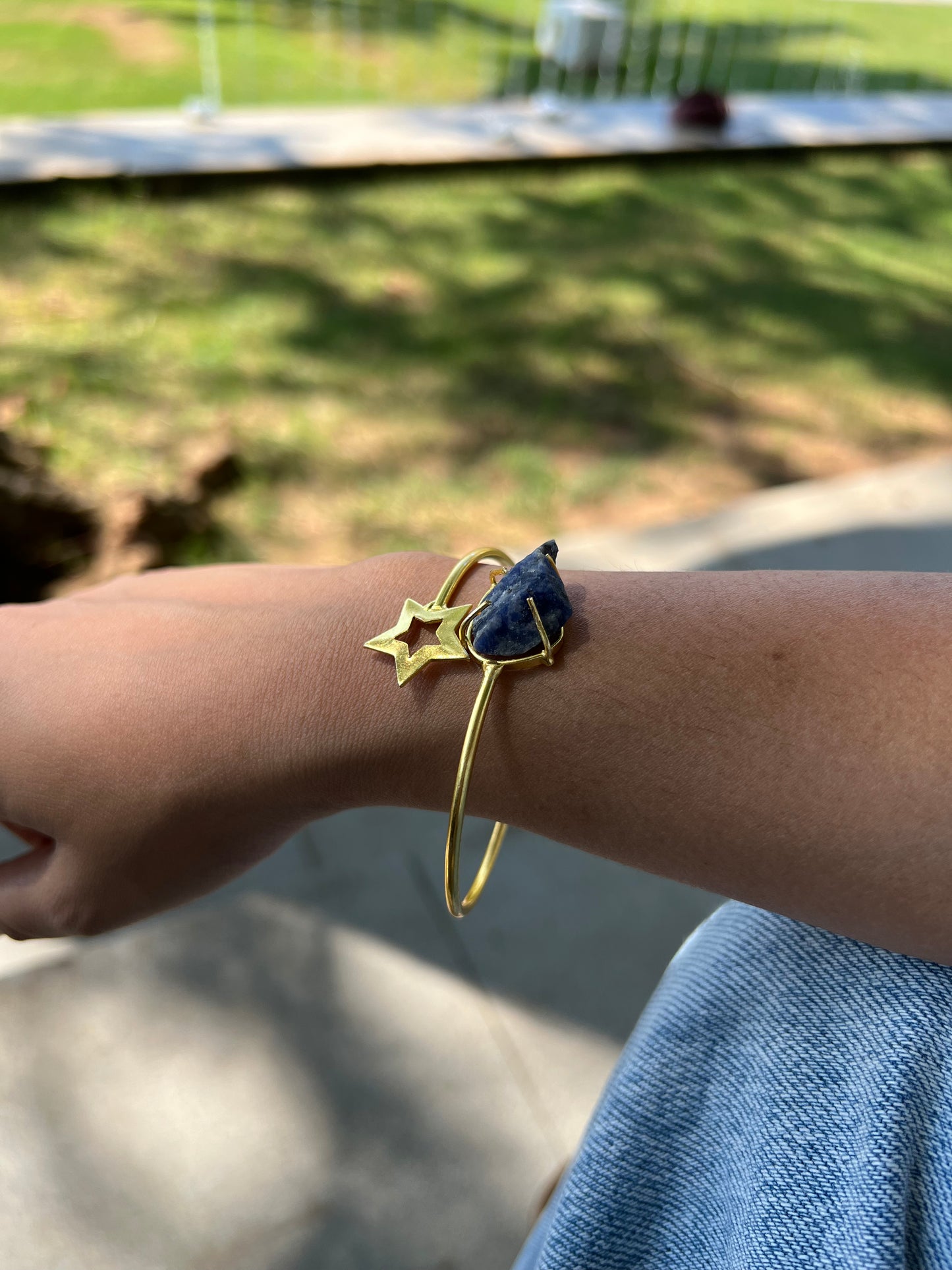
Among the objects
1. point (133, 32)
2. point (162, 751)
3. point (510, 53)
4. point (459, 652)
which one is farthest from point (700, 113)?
point (162, 751)

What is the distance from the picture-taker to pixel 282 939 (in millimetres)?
1751

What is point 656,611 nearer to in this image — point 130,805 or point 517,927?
point 130,805

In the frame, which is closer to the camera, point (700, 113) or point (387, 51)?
point (700, 113)

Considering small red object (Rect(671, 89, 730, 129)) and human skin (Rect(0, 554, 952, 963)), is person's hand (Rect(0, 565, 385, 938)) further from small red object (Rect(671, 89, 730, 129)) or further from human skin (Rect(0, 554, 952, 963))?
small red object (Rect(671, 89, 730, 129))

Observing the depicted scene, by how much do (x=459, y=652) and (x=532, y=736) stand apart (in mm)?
115

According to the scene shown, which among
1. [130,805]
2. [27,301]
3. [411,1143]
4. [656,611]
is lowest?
[411,1143]

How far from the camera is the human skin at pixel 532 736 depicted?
2.57ft

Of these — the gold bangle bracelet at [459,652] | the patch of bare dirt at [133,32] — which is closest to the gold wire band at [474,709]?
the gold bangle bracelet at [459,652]

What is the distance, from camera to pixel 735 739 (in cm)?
84

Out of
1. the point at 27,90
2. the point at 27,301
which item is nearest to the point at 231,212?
the point at 27,301

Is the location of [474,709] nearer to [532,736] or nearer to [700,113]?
[532,736]

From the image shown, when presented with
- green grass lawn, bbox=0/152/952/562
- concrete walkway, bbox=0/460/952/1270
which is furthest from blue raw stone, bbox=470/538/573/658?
green grass lawn, bbox=0/152/952/562

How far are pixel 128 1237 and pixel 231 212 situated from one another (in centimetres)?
368

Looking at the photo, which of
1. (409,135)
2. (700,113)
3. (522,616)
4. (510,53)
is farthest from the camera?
(510,53)
